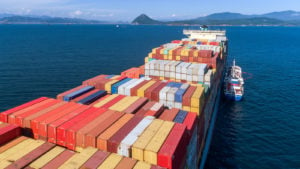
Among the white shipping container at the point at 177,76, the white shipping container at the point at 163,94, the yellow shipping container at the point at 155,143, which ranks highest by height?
the white shipping container at the point at 177,76

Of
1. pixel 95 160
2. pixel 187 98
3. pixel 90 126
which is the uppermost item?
pixel 187 98

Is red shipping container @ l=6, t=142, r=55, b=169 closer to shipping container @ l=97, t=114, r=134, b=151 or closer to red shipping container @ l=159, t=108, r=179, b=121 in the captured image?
shipping container @ l=97, t=114, r=134, b=151

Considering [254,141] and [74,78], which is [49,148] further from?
[74,78]

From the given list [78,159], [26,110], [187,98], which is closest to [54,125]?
[78,159]

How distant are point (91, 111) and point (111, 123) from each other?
11.9 ft

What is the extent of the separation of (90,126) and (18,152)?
5746mm

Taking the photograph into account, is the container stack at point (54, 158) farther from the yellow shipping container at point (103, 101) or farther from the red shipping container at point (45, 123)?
the yellow shipping container at point (103, 101)

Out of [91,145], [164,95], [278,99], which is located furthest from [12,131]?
[278,99]

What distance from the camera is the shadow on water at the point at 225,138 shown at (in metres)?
32.4

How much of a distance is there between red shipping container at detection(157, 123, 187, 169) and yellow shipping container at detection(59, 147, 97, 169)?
5181 mm

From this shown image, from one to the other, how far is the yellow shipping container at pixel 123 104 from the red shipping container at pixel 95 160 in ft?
28.5

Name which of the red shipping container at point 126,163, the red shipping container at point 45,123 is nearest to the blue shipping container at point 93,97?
the red shipping container at point 45,123

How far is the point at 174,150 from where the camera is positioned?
16.5 m

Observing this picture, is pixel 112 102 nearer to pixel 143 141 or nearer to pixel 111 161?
pixel 143 141
